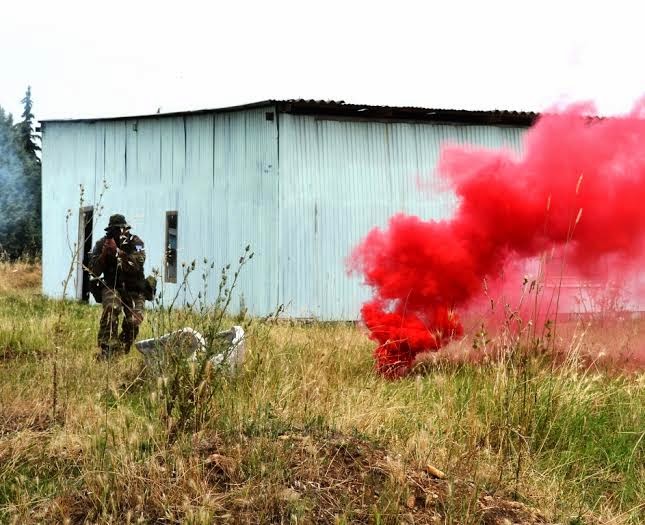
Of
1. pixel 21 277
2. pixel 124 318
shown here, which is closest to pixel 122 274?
pixel 124 318

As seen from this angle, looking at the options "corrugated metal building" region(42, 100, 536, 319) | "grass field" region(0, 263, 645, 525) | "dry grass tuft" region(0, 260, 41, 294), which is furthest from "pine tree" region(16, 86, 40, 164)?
Answer: "grass field" region(0, 263, 645, 525)

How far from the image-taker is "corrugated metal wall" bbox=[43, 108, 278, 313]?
1377cm

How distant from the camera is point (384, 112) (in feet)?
46.3

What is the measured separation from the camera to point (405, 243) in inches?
305

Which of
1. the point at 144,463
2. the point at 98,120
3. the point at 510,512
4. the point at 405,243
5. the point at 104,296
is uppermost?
the point at 98,120

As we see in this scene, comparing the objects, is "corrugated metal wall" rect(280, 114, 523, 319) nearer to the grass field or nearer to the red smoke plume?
the red smoke plume

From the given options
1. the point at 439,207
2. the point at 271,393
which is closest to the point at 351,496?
the point at 271,393

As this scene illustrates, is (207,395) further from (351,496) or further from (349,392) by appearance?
(349,392)

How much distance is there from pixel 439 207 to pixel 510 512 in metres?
11.9

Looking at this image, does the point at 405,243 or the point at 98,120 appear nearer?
the point at 405,243

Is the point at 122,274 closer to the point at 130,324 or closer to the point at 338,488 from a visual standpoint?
the point at 130,324

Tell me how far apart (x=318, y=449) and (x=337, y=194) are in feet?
34.2

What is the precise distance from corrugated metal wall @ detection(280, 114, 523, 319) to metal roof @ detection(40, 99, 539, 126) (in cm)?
17

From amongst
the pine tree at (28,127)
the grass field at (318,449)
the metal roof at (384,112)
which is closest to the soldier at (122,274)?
the grass field at (318,449)
